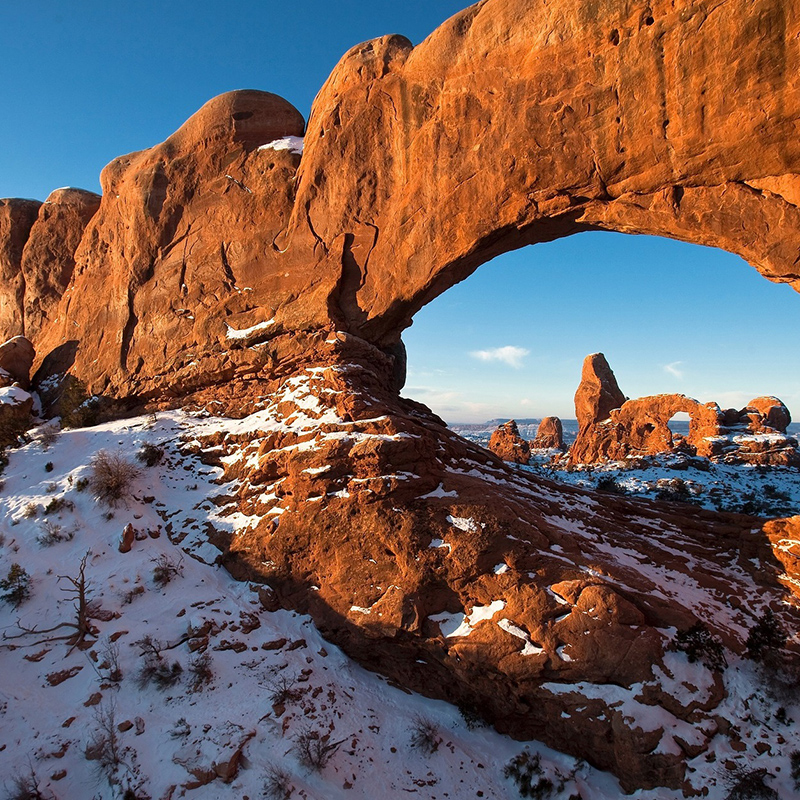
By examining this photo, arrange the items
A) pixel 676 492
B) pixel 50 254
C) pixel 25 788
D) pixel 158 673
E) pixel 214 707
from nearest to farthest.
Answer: pixel 25 788, pixel 214 707, pixel 158 673, pixel 50 254, pixel 676 492

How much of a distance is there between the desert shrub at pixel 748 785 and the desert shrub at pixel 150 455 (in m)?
18.2

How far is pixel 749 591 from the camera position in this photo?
13445mm

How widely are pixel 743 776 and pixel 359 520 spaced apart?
962cm

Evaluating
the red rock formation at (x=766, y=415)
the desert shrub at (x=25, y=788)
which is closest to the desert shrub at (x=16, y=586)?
the desert shrub at (x=25, y=788)

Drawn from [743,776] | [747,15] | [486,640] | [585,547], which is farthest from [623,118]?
[743,776]

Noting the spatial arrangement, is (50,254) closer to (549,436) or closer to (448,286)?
(448,286)

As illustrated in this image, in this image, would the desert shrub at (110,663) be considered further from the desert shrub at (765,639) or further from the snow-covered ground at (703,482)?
the snow-covered ground at (703,482)

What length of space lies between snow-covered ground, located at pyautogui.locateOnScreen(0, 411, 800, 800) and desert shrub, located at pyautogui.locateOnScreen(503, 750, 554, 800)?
13 centimetres

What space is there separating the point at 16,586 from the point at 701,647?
17.9m

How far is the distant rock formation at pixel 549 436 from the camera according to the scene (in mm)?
74812

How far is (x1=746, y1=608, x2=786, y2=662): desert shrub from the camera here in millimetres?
11094

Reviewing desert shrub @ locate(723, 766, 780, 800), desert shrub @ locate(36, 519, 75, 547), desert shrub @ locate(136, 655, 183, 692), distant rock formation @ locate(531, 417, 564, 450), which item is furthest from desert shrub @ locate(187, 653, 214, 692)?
distant rock formation @ locate(531, 417, 564, 450)

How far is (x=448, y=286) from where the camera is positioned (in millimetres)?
17031

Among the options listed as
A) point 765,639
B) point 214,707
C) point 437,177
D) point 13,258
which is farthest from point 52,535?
point 765,639
